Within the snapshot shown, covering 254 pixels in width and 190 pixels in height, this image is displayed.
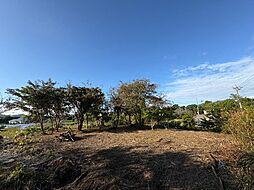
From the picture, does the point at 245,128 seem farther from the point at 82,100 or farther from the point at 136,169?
the point at 82,100

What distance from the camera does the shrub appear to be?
4.71m

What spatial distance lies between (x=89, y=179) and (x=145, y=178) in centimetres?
114

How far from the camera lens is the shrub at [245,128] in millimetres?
4707

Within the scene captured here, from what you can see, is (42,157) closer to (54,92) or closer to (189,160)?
(189,160)

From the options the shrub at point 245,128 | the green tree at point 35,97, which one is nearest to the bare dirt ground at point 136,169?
the shrub at point 245,128

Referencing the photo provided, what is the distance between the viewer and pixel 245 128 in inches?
191

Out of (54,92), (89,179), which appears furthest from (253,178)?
(54,92)

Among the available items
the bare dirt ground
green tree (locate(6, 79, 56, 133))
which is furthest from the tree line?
the bare dirt ground

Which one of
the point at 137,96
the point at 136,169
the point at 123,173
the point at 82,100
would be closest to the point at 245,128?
the point at 136,169

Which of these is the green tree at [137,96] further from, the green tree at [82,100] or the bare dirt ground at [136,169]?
the bare dirt ground at [136,169]

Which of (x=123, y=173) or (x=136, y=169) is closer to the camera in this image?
(x=123, y=173)

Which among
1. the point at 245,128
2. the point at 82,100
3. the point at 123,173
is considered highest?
the point at 82,100

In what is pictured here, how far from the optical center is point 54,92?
37.0ft

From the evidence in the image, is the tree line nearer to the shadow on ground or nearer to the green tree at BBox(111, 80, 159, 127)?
the green tree at BBox(111, 80, 159, 127)
